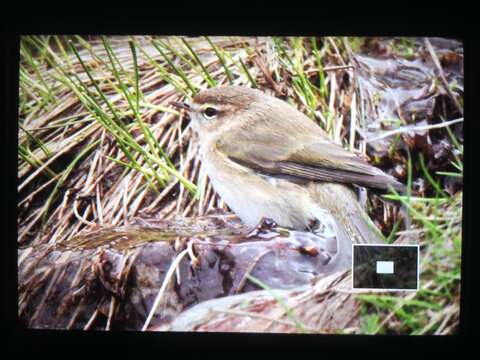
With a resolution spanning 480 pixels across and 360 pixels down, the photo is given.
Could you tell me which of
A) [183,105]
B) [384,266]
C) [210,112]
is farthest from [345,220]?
[183,105]

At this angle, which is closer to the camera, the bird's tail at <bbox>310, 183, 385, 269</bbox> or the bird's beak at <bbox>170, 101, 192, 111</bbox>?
the bird's tail at <bbox>310, 183, 385, 269</bbox>

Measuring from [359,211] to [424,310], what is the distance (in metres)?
0.58

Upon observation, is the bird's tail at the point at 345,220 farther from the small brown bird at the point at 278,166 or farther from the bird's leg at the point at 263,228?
the bird's leg at the point at 263,228

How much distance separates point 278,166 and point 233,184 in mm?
218

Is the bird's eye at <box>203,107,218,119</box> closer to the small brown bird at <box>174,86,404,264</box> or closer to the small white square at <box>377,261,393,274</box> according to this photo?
the small brown bird at <box>174,86,404,264</box>

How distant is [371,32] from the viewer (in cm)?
280

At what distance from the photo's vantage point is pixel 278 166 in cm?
264

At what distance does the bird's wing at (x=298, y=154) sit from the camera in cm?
261

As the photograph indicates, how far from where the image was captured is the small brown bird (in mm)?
2619

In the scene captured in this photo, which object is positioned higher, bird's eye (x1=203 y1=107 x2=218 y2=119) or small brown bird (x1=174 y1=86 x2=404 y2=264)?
bird's eye (x1=203 y1=107 x2=218 y2=119)
